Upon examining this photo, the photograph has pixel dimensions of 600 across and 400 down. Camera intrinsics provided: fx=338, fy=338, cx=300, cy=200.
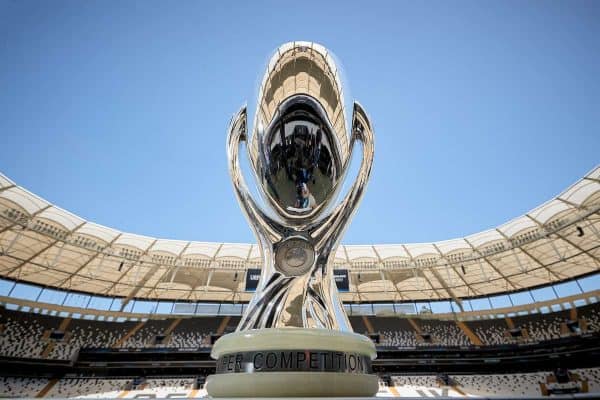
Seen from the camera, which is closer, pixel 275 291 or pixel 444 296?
pixel 275 291

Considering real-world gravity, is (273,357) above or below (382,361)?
below

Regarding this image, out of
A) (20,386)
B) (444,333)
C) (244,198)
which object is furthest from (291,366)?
(444,333)

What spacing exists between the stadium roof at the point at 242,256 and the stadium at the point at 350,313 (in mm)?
94

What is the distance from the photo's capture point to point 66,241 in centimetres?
1911

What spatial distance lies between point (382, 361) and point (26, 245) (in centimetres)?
2403

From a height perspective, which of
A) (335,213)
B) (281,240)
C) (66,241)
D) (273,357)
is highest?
(66,241)

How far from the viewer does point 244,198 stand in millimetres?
3965

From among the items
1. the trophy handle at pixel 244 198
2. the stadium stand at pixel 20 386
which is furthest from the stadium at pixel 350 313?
the trophy handle at pixel 244 198

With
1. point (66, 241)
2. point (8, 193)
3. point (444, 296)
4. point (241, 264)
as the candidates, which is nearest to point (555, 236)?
point (444, 296)

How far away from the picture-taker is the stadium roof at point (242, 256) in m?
18.4

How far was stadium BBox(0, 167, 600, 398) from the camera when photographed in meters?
19.4

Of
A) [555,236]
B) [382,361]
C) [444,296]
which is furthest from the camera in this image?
[444,296]

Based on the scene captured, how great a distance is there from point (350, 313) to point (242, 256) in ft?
36.7

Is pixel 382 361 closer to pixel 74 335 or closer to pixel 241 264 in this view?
pixel 241 264
